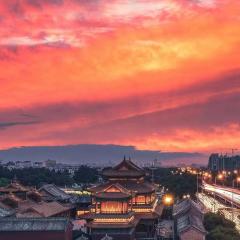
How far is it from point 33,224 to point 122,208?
39.1 feet

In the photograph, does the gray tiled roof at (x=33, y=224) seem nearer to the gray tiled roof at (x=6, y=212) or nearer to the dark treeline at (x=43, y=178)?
the gray tiled roof at (x=6, y=212)

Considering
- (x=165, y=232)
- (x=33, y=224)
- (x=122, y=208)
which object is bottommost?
(x=165, y=232)

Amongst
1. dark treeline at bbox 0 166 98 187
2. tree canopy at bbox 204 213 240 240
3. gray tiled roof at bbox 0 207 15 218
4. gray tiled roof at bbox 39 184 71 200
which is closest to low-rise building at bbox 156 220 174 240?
tree canopy at bbox 204 213 240 240

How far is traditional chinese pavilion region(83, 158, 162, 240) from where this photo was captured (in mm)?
65312

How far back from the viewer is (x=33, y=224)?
57.9m

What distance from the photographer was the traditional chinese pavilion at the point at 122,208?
65312 mm

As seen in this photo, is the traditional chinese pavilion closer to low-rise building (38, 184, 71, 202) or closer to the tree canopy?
the tree canopy

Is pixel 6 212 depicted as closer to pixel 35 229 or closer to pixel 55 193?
pixel 35 229

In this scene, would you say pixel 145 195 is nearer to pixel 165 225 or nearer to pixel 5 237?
pixel 165 225

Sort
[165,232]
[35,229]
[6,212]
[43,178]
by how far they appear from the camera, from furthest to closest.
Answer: [43,178] < [165,232] < [6,212] < [35,229]

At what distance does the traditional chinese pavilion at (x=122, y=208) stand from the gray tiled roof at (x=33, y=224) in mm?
7899

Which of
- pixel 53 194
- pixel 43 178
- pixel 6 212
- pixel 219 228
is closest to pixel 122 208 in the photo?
pixel 219 228

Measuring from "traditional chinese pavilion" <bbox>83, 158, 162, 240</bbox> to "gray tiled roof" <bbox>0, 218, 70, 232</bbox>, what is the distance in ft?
25.9

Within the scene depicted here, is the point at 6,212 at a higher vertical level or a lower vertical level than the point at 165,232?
higher
